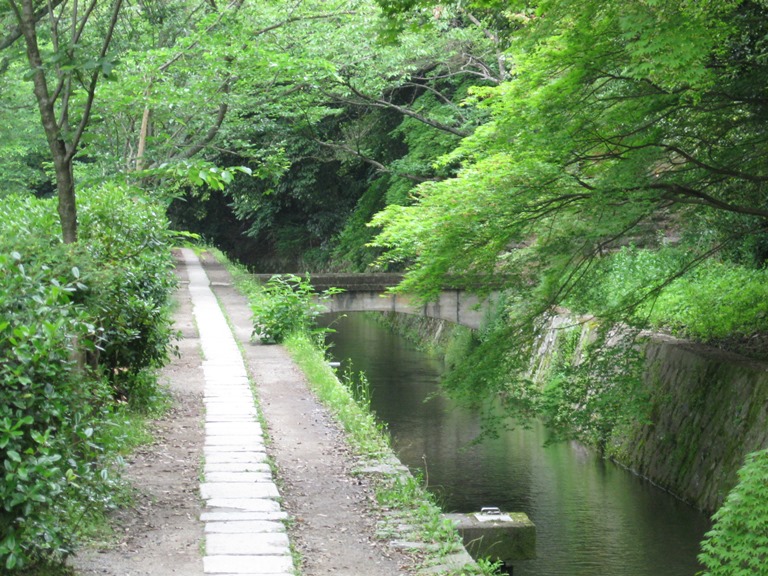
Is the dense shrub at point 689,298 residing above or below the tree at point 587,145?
below

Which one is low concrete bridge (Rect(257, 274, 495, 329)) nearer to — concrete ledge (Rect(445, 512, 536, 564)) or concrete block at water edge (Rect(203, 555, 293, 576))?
concrete ledge (Rect(445, 512, 536, 564))

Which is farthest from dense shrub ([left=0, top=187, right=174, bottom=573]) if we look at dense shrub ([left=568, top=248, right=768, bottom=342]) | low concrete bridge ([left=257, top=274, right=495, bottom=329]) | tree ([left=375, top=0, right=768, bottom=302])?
low concrete bridge ([left=257, top=274, right=495, bottom=329])

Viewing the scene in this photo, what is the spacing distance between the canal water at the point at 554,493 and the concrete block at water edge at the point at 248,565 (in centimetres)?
359

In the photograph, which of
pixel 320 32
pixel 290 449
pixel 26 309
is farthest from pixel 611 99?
pixel 320 32

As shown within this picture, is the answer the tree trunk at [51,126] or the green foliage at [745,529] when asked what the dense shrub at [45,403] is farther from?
the green foliage at [745,529]

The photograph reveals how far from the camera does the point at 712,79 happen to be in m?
8.59

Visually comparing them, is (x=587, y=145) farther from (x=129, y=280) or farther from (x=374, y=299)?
(x=374, y=299)

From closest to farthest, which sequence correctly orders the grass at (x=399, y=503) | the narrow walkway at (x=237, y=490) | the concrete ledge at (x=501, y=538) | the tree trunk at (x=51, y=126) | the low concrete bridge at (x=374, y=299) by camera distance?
the narrow walkway at (x=237, y=490)
the grass at (x=399, y=503)
the tree trunk at (x=51, y=126)
the concrete ledge at (x=501, y=538)
the low concrete bridge at (x=374, y=299)

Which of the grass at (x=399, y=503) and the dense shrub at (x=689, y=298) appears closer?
the grass at (x=399, y=503)

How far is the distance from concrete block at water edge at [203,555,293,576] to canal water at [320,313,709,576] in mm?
3590

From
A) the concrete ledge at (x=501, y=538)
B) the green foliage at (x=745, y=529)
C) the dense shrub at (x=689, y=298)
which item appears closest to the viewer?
the green foliage at (x=745, y=529)

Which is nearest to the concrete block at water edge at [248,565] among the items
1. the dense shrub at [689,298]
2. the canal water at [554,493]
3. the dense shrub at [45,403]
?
the dense shrub at [45,403]

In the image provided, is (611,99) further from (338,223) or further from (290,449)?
(338,223)

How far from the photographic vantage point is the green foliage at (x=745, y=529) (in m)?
7.57
